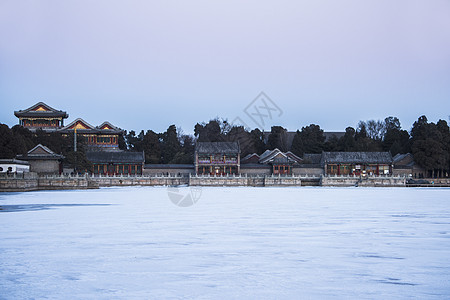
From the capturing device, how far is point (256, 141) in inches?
3270

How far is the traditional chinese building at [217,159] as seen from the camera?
6494cm

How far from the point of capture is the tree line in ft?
203

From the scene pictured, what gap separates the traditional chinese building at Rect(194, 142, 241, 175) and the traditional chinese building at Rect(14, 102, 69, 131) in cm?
2381

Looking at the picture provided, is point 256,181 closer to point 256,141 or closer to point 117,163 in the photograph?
point 117,163

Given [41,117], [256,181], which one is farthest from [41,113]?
[256,181]

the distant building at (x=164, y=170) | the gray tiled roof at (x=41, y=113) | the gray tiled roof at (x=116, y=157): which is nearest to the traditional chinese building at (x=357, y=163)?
the distant building at (x=164, y=170)

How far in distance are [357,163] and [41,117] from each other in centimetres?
4284

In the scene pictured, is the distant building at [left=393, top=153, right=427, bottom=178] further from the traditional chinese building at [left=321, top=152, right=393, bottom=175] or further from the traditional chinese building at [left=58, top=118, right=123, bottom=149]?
the traditional chinese building at [left=58, top=118, right=123, bottom=149]

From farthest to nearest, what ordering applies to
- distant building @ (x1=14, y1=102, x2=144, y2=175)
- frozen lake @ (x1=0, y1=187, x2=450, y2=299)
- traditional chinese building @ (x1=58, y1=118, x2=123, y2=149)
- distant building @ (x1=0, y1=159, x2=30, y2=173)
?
1. traditional chinese building @ (x1=58, y1=118, x2=123, y2=149)
2. distant building @ (x1=14, y1=102, x2=144, y2=175)
3. distant building @ (x1=0, y1=159, x2=30, y2=173)
4. frozen lake @ (x1=0, y1=187, x2=450, y2=299)

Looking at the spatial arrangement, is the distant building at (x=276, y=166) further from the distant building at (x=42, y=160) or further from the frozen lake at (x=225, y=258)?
the frozen lake at (x=225, y=258)

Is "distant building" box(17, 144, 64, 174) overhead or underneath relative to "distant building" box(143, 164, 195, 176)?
overhead

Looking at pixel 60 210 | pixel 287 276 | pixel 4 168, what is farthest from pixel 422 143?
pixel 287 276

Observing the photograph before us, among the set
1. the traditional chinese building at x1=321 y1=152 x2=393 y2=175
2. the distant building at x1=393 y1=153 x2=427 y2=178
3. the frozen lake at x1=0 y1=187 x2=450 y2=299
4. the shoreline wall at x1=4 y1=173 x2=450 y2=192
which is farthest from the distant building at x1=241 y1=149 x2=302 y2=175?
the frozen lake at x1=0 y1=187 x2=450 y2=299

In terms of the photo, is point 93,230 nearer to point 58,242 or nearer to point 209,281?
point 58,242
